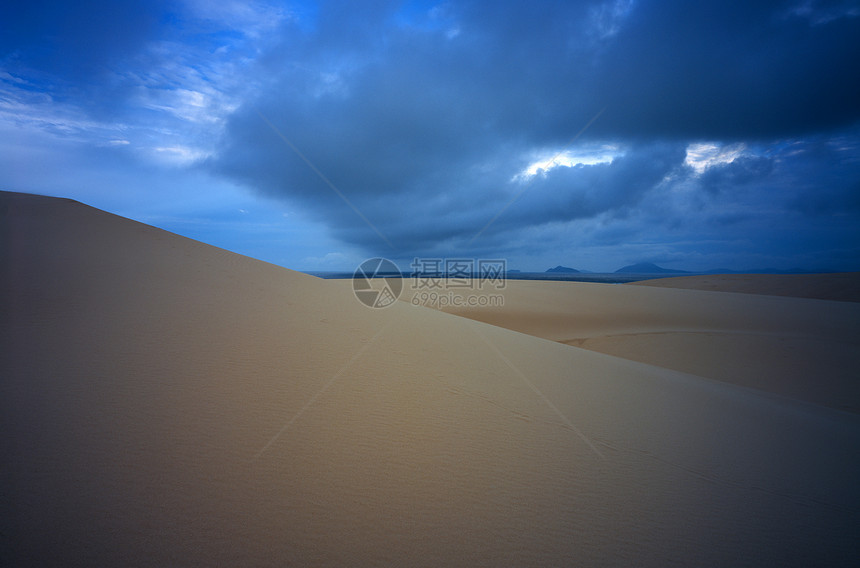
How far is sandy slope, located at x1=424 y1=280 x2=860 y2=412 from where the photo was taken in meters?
7.72

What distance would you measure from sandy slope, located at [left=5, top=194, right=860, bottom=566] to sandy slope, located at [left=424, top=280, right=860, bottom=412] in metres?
2.93

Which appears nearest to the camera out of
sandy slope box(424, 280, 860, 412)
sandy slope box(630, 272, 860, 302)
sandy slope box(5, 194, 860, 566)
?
sandy slope box(5, 194, 860, 566)

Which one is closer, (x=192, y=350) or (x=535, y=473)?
(x=535, y=473)

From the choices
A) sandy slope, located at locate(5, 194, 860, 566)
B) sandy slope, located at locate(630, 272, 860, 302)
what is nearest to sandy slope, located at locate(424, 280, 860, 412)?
sandy slope, located at locate(5, 194, 860, 566)

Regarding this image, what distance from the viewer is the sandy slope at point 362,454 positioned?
1906 mm

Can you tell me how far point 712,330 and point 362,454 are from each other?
1377cm

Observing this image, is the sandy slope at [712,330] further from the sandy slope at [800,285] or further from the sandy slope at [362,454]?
the sandy slope at [800,285]

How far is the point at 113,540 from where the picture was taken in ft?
5.73

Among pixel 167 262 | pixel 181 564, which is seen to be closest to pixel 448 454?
pixel 181 564

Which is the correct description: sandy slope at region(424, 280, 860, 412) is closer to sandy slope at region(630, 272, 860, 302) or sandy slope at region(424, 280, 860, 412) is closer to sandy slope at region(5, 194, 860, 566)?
sandy slope at region(5, 194, 860, 566)

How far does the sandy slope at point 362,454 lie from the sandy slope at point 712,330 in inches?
115

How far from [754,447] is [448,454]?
10.2 ft

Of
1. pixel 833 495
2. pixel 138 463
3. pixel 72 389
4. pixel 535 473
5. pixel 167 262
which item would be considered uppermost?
pixel 167 262

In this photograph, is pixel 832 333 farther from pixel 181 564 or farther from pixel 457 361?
pixel 181 564
